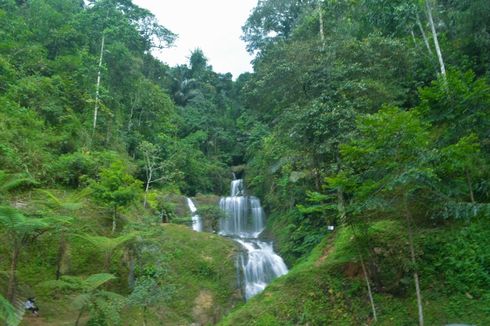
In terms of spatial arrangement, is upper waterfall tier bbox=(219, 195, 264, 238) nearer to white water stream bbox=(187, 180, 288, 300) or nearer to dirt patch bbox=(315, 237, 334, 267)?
white water stream bbox=(187, 180, 288, 300)

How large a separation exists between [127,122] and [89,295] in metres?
17.8

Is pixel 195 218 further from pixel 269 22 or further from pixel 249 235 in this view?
pixel 269 22

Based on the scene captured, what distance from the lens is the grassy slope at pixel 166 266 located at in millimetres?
10328

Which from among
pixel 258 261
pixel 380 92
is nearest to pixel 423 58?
pixel 380 92

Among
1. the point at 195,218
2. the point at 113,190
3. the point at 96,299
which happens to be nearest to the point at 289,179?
the point at 195,218

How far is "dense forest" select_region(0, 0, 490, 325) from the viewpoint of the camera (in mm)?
7848

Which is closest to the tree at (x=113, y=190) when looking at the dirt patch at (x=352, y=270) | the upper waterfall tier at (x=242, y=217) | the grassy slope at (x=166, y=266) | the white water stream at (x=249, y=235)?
the grassy slope at (x=166, y=266)

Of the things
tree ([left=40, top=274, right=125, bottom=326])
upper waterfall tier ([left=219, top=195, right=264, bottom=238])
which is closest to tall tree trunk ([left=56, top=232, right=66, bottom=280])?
tree ([left=40, top=274, right=125, bottom=326])

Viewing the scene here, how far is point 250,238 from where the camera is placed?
21766 millimetres

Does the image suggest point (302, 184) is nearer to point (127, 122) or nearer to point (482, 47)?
point (482, 47)

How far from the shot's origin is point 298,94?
13758 millimetres

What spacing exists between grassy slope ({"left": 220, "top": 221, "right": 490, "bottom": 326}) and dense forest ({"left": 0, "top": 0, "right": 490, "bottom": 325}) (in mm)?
34

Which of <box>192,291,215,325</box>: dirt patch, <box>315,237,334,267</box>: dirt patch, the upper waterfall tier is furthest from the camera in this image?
the upper waterfall tier

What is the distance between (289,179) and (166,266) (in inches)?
283
